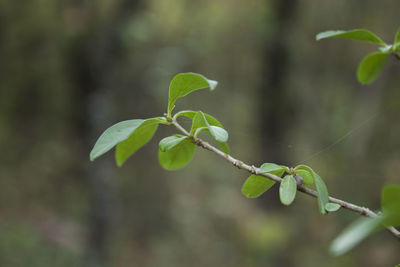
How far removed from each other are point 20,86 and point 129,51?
138cm

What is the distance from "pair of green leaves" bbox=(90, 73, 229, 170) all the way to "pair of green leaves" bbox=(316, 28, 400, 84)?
144 mm

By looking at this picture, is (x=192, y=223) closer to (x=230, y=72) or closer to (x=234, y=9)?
(x=230, y=72)

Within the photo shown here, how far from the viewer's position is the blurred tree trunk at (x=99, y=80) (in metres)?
2.33

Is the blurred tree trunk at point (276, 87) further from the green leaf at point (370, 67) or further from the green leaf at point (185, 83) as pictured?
the green leaf at point (185, 83)

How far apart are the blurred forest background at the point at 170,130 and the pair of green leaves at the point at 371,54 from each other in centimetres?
174

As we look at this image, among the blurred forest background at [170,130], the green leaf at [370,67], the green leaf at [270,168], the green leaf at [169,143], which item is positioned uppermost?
the green leaf at [370,67]

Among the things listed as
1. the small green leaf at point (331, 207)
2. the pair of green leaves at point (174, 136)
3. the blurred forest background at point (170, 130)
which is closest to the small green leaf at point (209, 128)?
the pair of green leaves at point (174, 136)

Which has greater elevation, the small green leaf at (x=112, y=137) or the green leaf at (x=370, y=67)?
the green leaf at (x=370, y=67)

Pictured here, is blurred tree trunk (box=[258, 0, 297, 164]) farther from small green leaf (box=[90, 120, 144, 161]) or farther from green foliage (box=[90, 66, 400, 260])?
small green leaf (box=[90, 120, 144, 161])

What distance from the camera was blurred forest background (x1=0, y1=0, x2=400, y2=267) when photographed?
2.43 meters

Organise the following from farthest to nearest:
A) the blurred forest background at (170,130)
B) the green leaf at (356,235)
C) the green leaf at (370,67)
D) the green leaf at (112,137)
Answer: the blurred forest background at (170,130), the green leaf at (370,67), the green leaf at (112,137), the green leaf at (356,235)

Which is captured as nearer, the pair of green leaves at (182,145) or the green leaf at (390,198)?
the green leaf at (390,198)

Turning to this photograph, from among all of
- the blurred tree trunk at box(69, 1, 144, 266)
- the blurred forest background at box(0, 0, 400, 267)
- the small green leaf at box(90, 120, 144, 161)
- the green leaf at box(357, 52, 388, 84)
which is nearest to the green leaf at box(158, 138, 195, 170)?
the small green leaf at box(90, 120, 144, 161)

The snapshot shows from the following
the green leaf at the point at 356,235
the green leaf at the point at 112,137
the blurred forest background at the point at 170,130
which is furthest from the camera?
the blurred forest background at the point at 170,130
